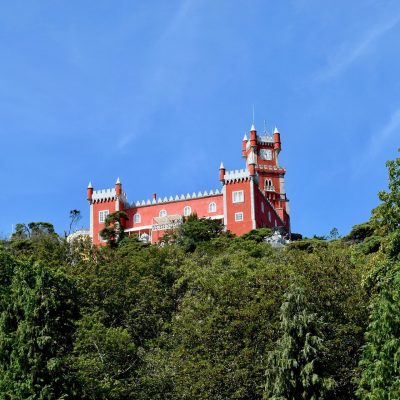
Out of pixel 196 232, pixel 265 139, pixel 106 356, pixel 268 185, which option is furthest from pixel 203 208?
pixel 106 356

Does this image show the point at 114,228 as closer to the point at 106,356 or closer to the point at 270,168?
the point at 270,168

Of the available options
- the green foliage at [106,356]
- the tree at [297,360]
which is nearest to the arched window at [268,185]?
the green foliage at [106,356]

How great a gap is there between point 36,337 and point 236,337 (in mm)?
7929

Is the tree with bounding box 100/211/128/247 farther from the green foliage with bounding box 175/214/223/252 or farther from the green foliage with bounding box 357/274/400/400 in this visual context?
the green foliage with bounding box 357/274/400/400

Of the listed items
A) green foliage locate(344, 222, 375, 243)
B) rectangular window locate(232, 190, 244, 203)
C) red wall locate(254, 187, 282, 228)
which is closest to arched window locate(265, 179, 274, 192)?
red wall locate(254, 187, 282, 228)

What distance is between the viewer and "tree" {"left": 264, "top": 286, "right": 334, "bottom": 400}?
2548 cm

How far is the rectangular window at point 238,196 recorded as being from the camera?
73562 millimetres

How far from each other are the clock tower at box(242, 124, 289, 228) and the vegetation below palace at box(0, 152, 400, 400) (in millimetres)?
49249

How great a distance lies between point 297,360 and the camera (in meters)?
26.0

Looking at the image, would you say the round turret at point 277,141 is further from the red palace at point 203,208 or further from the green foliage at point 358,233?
the green foliage at point 358,233

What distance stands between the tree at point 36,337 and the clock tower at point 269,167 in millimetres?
56281

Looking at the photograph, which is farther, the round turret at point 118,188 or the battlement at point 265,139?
the battlement at point 265,139

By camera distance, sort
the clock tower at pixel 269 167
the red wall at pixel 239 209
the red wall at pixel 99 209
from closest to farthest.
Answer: the red wall at pixel 239 209 → the red wall at pixel 99 209 → the clock tower at pixel 269 167

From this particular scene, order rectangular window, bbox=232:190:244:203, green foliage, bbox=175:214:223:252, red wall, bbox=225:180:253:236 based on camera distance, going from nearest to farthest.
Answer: green foliage, bbox=175:214:223:252, red wall, bbox=225:180:253:236, rectangular window, bbox=232:190:244:203
